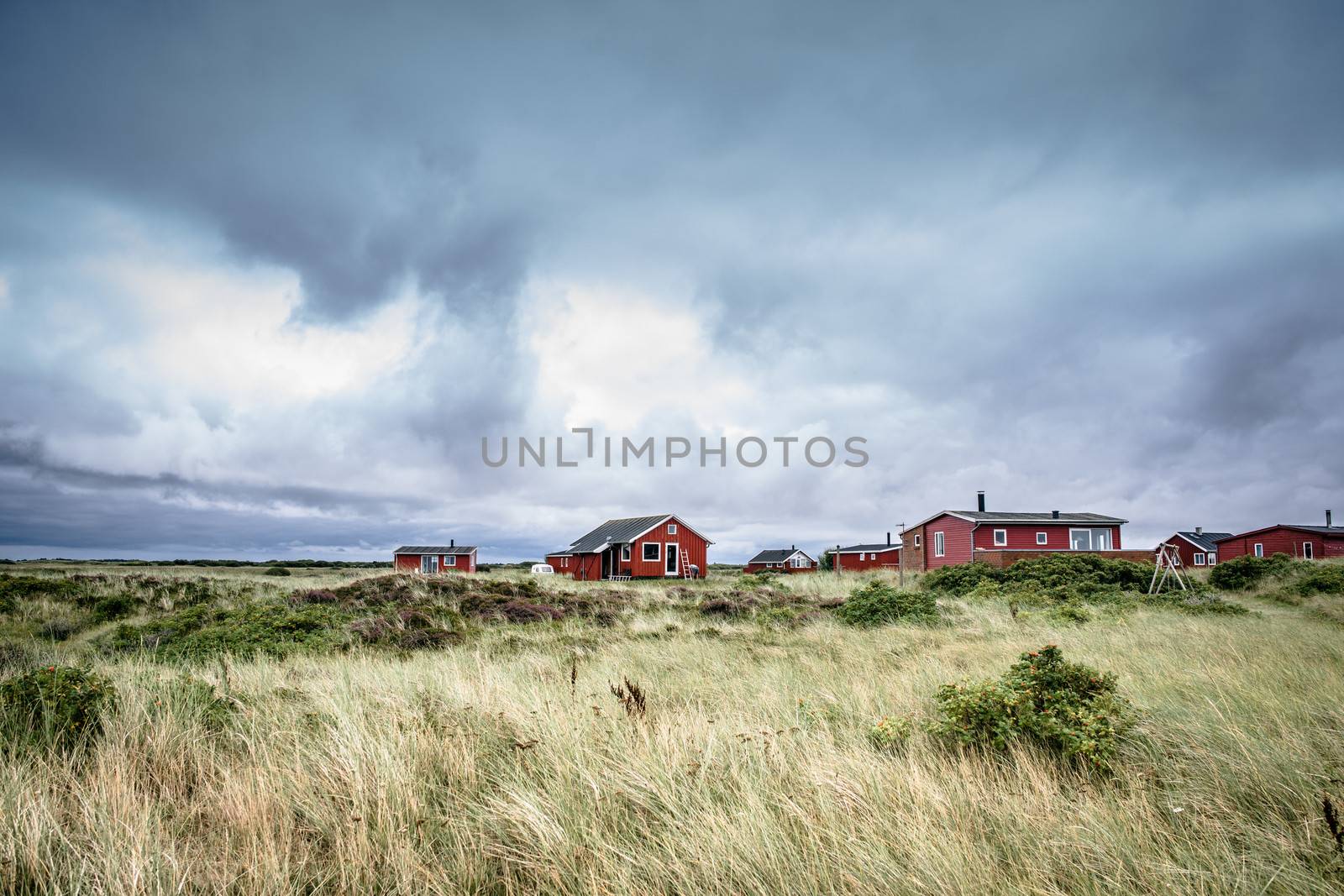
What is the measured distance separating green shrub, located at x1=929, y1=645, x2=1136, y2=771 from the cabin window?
137 feet

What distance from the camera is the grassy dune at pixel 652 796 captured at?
9.47 ft

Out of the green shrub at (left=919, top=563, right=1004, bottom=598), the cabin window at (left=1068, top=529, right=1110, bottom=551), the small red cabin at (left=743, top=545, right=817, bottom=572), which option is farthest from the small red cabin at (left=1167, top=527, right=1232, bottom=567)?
the green shrub at (left=919, top=563, right=1004, bottom=598)

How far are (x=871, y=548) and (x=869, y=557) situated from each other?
1.50 m

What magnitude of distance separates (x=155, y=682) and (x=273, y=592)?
19.9m

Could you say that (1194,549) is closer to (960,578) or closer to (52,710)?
(960,578)

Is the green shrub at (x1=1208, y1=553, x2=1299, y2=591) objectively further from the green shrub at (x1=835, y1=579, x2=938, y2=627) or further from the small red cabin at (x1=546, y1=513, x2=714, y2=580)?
the small red cabin at (x1=546, y1=513, x2=714, y2=580)

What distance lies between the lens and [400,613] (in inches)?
623

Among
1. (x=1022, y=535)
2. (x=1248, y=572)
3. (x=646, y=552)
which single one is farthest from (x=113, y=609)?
(x=1022, y=535)

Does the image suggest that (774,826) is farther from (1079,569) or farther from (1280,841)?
(1079,569)

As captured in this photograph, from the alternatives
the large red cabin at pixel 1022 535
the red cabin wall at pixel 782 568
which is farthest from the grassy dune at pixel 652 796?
the red cabin wall at pixel 782 568

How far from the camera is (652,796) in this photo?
366 centimetres

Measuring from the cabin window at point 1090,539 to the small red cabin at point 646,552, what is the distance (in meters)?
23.5

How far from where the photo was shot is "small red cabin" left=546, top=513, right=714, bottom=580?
42031 millimetres

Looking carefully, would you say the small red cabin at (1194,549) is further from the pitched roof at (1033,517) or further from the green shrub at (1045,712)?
the green shrub at (1045,712)
